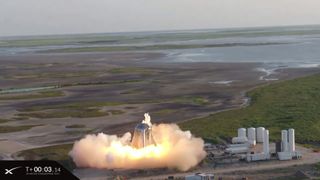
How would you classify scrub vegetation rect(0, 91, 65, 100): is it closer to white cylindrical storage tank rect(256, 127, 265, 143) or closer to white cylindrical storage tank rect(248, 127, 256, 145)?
white cylindrical storage tank rect(256, 127, 265, 143)

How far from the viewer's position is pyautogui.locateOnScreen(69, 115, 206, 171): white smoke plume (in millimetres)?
43938

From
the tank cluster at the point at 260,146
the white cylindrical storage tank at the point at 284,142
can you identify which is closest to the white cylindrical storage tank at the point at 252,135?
the tank cluster at the point at 260,146

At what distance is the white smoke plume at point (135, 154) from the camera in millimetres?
43938

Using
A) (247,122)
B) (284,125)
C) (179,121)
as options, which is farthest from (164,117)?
(284,125)

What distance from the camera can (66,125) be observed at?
66.5 meters

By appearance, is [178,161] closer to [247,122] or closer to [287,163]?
[287,163]

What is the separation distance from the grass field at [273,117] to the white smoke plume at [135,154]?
919 cm

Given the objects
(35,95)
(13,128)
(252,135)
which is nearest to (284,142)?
(252,135)

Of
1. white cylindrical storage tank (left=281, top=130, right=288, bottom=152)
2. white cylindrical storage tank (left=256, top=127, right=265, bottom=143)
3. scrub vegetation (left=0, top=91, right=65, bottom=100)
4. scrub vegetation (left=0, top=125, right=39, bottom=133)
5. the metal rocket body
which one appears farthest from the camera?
scrub vegetation (left=0, top=91, right=65, bottom=100)

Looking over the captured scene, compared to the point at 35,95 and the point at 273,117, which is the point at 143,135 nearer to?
the point at 273,117

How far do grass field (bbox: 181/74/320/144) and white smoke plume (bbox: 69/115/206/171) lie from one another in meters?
9.19

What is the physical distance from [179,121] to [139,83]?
138 feet

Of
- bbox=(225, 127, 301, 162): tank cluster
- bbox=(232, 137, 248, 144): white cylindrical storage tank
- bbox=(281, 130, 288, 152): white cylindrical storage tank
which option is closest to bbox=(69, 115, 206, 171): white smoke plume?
bbox=(225, 127, 301, 162): tank cluster

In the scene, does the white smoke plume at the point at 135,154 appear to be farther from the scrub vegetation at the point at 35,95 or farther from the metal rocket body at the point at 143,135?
the scrub vegetation at the point at 35,95
